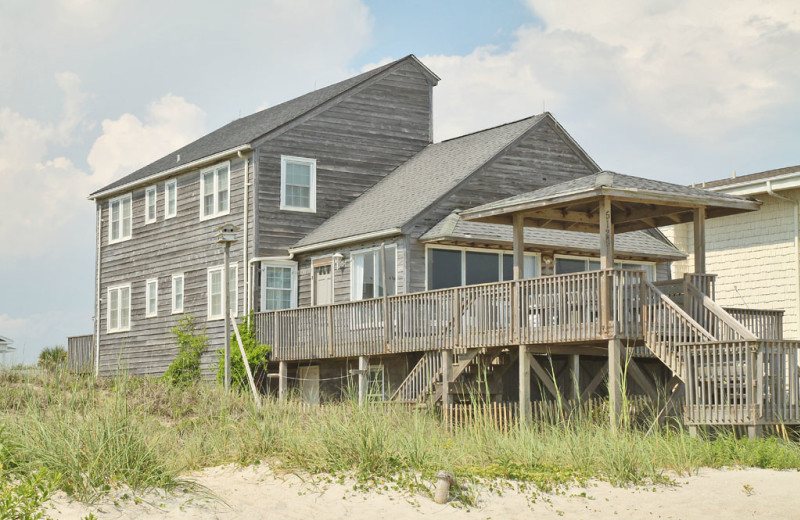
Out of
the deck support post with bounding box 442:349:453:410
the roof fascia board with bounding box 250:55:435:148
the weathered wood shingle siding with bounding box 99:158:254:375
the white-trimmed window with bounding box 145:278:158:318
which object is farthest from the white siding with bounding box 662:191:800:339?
the white-trimmed window with bounding box 145:278:158:318

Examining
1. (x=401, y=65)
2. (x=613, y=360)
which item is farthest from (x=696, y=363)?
(x=401, y=65)

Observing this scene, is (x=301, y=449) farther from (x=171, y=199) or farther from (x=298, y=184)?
(x=171, y=199)

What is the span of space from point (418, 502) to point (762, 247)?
19.5 meters

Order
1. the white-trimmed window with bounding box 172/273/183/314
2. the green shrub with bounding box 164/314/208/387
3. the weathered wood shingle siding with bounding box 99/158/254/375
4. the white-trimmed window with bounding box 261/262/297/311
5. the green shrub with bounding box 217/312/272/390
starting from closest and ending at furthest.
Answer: the green shrub with bounding box 217/312/272/390
the white-trimmed window with bounding box 261/262/297/311
the weathered wood shingle siding with bounding box 99/158/254/375
the green shrub with bounding box 164/314/208/387
the white-trimmed window with bounding box 172/273/183/314

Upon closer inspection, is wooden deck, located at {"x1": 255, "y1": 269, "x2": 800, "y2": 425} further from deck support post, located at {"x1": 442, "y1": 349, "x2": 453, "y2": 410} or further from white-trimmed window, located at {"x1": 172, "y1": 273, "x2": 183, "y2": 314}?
white-trimmed window, located at {"x1": 172, "y1": 273, "x2": 183, "y2": 314}

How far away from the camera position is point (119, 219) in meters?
36.7

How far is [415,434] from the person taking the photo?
1345 centimetres

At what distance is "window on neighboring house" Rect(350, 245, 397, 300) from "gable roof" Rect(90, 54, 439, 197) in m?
5.01

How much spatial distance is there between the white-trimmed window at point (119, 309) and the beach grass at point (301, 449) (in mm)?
20054

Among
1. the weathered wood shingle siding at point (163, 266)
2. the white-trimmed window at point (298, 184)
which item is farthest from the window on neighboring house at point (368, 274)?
the weathered wood shingle siding at point (163, 266)

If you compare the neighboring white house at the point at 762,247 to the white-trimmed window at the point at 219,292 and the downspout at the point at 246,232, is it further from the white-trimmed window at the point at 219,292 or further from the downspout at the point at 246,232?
the white-trimmed window at the point at 219,292

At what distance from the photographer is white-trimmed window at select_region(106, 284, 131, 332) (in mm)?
35750

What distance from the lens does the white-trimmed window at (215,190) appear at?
31469 mm

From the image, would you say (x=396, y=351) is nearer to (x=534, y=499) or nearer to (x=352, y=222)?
(x=352, y=222)
